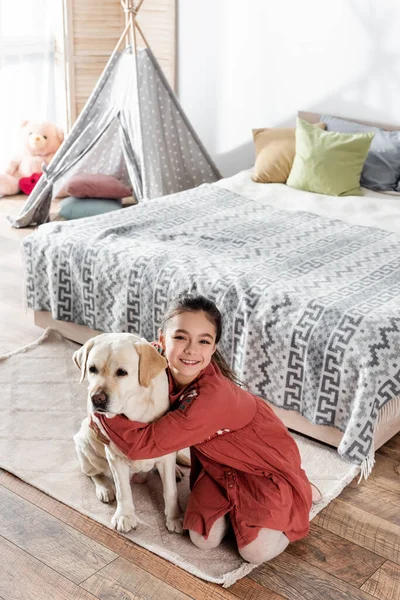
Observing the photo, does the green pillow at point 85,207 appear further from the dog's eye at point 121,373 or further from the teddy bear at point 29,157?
the dog's eye at point 121,373

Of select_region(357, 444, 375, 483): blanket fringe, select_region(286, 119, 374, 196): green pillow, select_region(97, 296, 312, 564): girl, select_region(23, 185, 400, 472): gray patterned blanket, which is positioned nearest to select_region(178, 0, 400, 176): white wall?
select_region(286, 119, 374, 196): green pillow

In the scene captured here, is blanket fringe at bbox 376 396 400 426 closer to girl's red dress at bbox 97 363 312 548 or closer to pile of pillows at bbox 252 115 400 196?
girl's red dress at bbox 97 363 312 548

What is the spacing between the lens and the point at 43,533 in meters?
2.16

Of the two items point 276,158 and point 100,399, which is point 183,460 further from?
point 276,158

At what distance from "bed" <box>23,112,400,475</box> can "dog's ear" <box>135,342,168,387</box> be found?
2.46 feet

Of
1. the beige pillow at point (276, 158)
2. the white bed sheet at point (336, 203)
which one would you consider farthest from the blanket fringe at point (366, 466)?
the beige pillow at point (276, 158)

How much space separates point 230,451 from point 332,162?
2.23 m

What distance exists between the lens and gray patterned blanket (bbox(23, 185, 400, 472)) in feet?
8.12

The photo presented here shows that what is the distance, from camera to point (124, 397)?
1.95m

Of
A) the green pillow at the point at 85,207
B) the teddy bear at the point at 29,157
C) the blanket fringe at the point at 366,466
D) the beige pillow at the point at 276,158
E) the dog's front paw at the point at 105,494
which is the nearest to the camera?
the dog's front paw at the point at 105,494

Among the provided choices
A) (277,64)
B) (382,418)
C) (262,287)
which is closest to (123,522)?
(382,418)

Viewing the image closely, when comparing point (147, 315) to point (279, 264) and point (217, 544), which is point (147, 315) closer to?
point (279, 264)

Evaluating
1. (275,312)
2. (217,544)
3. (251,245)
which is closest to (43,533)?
(217,544)

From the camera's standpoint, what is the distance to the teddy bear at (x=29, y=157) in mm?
5301
